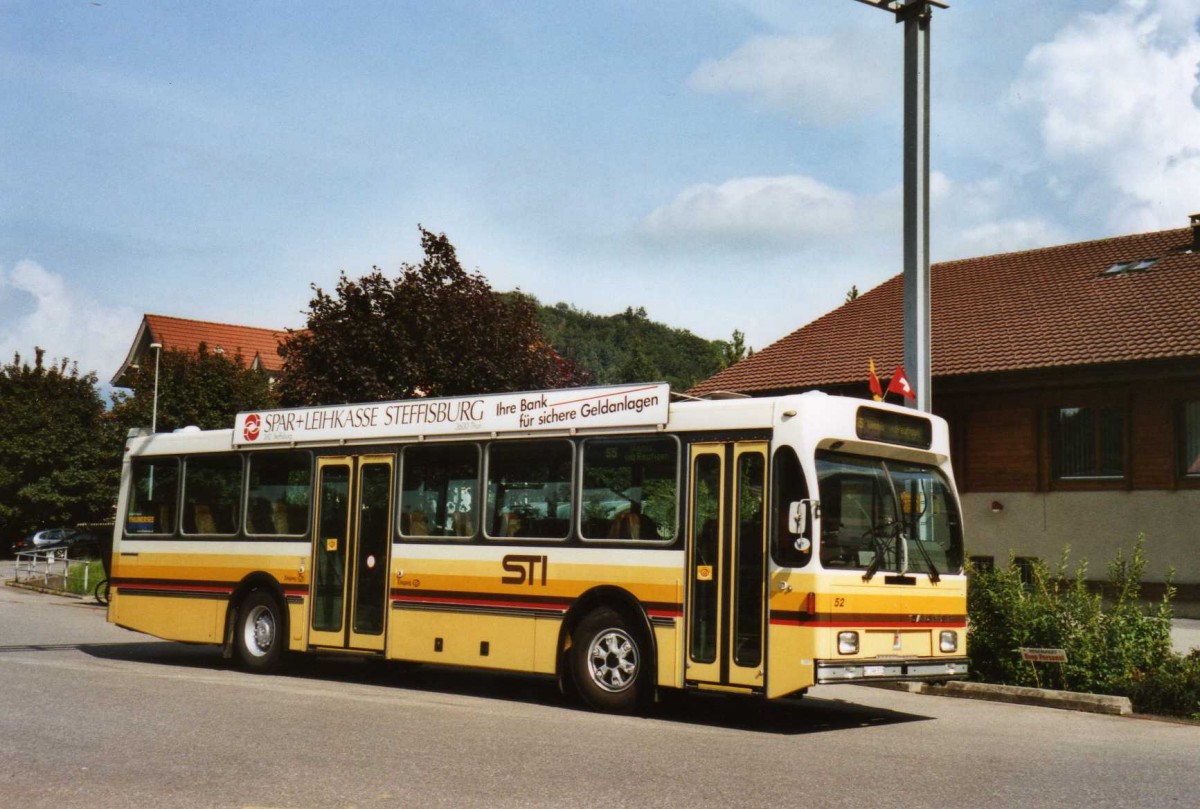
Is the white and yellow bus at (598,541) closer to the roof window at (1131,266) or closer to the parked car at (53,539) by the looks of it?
the roof window at (1131,266)

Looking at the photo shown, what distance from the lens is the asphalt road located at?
7.32 m

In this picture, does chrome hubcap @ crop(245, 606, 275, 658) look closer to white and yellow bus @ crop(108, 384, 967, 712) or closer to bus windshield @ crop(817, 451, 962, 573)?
white and yellow bus @ crop(108, 384, 967, 712)

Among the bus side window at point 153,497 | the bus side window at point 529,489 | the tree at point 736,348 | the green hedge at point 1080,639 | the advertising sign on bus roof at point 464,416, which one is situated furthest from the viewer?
the tree at point 736,348

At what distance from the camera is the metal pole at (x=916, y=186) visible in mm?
14164

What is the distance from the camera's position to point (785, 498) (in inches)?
419

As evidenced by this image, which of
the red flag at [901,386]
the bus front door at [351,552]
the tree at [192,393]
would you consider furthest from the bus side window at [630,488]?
the tree at [192,393]

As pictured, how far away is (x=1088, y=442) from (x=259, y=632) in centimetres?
1643

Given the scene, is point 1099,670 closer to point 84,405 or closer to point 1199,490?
point 1199,490

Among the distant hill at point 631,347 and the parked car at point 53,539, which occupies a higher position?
the distant hill at point 631,347

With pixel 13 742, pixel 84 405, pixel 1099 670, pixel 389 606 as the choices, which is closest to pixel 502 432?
pixel 389 606

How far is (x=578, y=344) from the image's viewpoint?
105938 mm

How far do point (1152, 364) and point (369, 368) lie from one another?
696 inches

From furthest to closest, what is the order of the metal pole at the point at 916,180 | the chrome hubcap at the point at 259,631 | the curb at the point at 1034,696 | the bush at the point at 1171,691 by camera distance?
the chrome hubcap at the point at 259,631 → the metal pole at the point at 916,180 → the curb at the point at 1034,696 → the bush at the point at 1171,691

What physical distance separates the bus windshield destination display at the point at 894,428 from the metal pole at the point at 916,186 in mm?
2410
